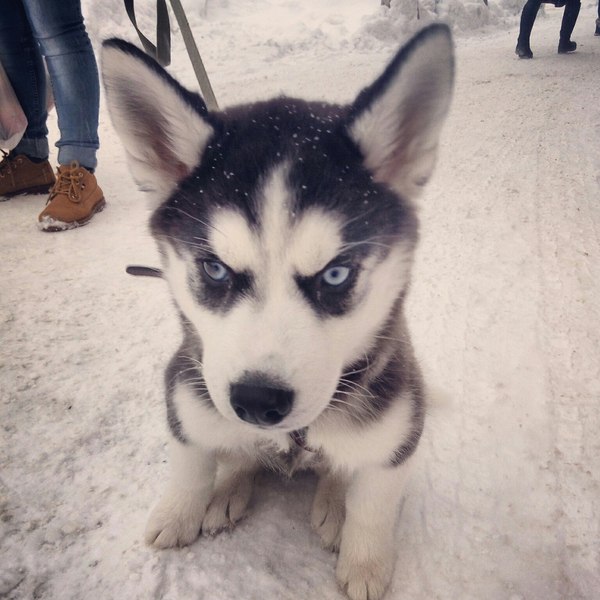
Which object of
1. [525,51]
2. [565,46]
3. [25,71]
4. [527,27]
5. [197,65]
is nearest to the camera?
[197,65]

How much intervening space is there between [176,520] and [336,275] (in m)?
0.94

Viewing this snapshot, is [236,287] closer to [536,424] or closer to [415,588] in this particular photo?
[415,588]

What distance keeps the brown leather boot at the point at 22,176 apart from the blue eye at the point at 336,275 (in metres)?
3.47

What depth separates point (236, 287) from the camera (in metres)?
1.35

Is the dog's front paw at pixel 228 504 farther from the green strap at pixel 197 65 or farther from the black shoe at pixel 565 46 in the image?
the black shoe at pixel 565 46

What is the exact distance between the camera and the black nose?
1173mm

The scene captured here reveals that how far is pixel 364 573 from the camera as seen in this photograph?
1523 mm

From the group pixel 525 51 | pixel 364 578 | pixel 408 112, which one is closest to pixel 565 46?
pixel 525 51

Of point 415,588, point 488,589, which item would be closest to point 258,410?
point 415,588

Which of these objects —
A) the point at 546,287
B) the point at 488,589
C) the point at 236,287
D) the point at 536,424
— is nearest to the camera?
the point at 236,287

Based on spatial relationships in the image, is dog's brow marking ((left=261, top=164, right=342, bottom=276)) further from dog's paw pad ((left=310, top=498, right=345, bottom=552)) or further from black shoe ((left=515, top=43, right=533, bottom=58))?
black shoe ((left=515, top=43, right=533, bottom=58))

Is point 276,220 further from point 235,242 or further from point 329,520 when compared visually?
point 329,520

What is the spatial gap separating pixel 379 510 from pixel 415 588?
253mm

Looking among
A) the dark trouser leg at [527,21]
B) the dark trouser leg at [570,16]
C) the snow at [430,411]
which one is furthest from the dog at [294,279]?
the dark trouser leg at [570,16]
